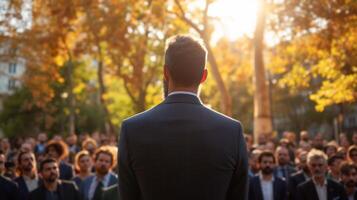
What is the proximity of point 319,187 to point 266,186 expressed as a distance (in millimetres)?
956

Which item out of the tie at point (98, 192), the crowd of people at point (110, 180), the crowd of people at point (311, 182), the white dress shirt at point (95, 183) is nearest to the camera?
the crowd of people at point (110, 180)

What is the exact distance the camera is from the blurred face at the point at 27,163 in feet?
30.1

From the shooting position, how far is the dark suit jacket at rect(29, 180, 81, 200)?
8102 millimetres

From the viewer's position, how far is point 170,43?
2.90 m

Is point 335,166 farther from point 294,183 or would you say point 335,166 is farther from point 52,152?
point 52,152

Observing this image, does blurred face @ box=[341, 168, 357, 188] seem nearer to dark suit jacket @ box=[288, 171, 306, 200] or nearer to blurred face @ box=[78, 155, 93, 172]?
dark suit jacket @ box=[288, 171, 306, 200]

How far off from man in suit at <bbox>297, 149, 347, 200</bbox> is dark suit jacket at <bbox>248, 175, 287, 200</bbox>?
0.54 metres

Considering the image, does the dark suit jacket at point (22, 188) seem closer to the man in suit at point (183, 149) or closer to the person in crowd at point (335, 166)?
the person in crowd at point (335, 166)


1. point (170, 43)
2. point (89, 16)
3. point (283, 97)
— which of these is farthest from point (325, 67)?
point (283, 97)

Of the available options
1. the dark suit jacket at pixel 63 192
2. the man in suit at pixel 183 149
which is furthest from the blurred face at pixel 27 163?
the man in suit at pixel 183 149

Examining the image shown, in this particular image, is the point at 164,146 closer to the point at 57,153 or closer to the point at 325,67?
the point at 57,153

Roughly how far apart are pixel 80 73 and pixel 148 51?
48.9ft

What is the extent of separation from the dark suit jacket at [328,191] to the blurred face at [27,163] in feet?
14.2

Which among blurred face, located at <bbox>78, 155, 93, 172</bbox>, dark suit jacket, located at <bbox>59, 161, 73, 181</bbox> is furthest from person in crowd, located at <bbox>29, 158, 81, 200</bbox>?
dark suit jacket, located at <bbox>59, 161, 73, 181</bbox>
